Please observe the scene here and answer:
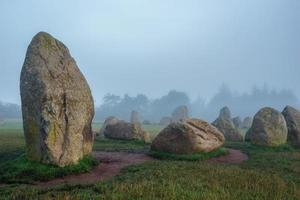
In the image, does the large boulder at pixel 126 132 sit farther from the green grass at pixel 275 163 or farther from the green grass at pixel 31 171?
the green grass at pixel 31 171

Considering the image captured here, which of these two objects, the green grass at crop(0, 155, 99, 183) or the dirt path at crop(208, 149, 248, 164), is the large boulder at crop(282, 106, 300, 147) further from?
the green grass at crop(0, 155, 99, 183)

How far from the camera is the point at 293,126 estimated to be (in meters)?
39.3

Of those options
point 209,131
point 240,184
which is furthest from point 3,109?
point 240,184

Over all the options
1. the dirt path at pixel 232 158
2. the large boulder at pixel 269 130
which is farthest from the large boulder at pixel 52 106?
the large boulder at pixel 269 130

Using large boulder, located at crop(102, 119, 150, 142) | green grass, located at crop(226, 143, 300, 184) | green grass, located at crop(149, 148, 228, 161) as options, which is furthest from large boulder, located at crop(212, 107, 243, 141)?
green grass, located at crop(149, 148, 228, 161)

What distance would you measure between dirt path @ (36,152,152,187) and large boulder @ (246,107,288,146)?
13.3 meters

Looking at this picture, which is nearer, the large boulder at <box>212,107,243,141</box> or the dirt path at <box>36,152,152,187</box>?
the dirt path at <box>36,152,152,187</box>

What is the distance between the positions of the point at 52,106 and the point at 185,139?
1127 cm

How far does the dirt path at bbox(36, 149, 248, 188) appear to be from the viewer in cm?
1892

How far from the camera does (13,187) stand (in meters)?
16.9

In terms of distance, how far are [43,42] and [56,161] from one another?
7663 millimetres

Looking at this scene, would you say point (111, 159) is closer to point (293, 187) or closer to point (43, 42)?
point (43, 42)

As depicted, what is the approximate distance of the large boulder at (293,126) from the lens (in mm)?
38447

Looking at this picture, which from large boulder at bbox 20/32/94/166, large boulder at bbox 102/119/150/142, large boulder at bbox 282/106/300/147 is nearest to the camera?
large boulder at bbox 20/32/94/166
